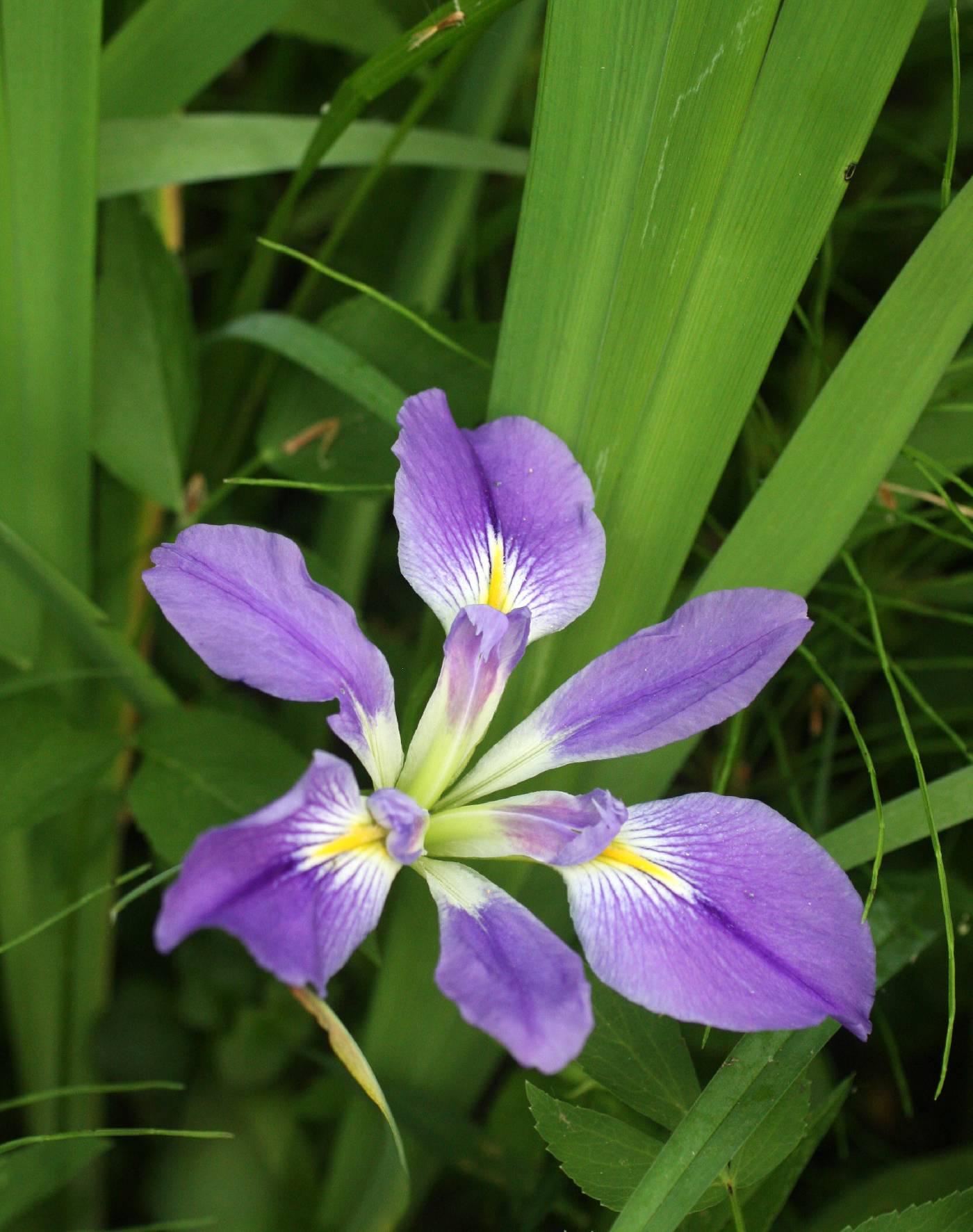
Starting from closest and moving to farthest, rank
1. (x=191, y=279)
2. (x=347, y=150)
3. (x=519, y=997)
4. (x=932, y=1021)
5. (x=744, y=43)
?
(x=519, y=997), (x=744, y=43), (x=347, y=150), (x=932, y=1021), (x=191, y=279)

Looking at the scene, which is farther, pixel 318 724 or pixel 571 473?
A: pixel 318 724

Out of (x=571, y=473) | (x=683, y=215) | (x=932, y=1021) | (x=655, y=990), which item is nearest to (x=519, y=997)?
(x=655, y=990)

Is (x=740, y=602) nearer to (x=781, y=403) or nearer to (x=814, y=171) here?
(x=814, y=171)

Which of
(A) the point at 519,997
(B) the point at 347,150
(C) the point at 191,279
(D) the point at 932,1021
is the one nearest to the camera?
(A) the point at 519,997

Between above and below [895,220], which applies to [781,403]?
below

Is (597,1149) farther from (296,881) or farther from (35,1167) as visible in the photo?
(35,1167)

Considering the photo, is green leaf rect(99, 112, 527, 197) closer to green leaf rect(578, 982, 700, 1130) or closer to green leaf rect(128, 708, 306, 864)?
green leaf rect(128, 708, 306, 864)
